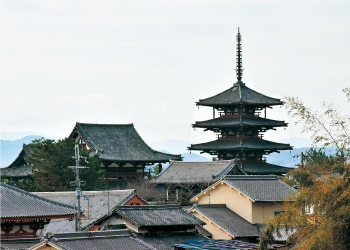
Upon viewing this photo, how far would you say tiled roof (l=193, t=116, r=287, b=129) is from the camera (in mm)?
67562

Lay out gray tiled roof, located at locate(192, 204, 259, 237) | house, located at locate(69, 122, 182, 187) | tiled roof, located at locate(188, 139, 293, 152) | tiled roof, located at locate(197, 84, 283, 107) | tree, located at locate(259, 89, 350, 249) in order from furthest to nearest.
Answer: tiled roof, located at locate(197, 84, 283, 107)
tiled roof, located at locate(188, 139, 293, 152)
house, located at locate(69, 122, 182, 187)
gray tiled roof, located at locate(192, 204, 259, 237)
tree, located at locate(259, 89, 350, 249)

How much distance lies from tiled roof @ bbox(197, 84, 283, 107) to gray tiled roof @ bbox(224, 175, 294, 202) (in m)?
20.9

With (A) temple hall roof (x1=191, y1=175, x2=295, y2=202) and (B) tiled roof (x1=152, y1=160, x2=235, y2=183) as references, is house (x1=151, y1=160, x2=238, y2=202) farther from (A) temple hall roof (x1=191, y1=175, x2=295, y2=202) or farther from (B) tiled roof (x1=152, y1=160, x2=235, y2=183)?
(A) temple hall roof (x1=191, y1=175, x2=295, y2=202)

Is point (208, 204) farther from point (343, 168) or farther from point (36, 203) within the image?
point (343, 168)

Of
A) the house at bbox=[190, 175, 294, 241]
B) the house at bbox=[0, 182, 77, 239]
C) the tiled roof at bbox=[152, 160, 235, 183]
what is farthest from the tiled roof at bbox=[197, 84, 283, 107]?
the house at bbox=[0, 182, 77, 239]

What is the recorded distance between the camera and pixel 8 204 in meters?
33.8

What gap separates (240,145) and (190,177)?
10.1 m

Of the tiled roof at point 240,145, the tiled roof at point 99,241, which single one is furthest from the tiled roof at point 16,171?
the tiled roof at point 99,241

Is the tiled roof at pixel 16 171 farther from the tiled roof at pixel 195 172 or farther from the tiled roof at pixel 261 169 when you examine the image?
the tiled roof at pixel 261 169

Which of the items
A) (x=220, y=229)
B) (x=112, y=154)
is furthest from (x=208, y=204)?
(x=112, y=154)

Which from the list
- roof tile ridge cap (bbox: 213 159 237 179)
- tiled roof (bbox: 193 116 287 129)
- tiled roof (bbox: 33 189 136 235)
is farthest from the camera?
tiled roof (bbox: 193 116 287 129)

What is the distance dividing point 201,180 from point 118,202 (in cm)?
1328

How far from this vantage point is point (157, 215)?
39.1m

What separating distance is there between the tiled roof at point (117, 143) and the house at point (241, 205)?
20.2 metres
